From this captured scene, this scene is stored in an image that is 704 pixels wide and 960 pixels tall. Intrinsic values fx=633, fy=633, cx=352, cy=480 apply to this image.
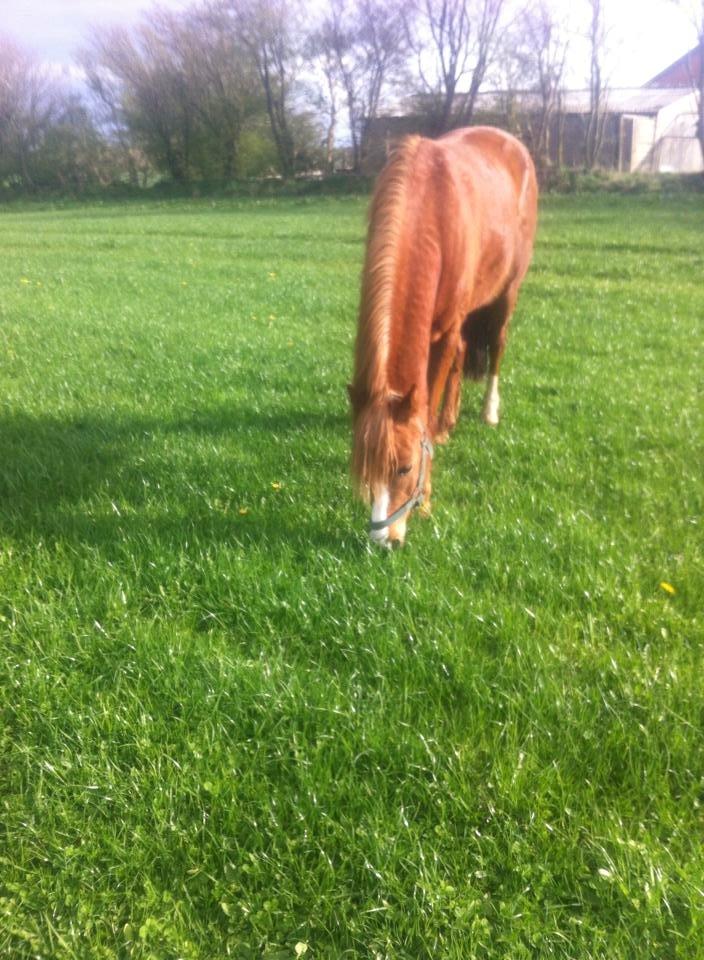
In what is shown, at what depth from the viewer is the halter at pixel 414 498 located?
305 cm

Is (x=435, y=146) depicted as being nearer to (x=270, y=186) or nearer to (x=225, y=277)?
(x=225, y=277)

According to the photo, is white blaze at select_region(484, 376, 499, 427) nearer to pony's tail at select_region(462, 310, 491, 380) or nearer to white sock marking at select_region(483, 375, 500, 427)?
white sock marking at select_region(483, 375, 500, 427)

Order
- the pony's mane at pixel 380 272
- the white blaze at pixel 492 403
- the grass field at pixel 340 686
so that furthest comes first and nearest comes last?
the white blaze at pixel 492 403, the pony's mane at pixel 380 272, the grass field at pixel 340 686

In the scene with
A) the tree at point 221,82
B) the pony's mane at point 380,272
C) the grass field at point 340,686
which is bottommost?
the grass field at point 340,686

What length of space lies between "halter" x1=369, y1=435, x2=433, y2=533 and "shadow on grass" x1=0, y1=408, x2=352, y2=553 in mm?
373

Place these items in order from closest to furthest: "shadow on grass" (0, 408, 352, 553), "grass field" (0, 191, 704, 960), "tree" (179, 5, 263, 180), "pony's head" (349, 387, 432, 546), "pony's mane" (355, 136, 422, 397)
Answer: "grass field" (0, 191, 704, 960), "pony's head" (349, 387, 432, 546), "pony's mane" (355, 136, 422, 397), "shadow on grass" (0, 408, 352, 553), "tree" (179, 5, 263, 180)

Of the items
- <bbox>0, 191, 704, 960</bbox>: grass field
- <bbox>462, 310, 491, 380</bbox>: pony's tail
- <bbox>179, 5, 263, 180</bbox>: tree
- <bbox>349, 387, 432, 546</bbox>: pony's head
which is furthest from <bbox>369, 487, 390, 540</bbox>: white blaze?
<bbox>179, 5, 263, 180</bbox>: tree

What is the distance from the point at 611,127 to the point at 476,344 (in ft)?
135

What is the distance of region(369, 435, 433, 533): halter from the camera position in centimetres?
305

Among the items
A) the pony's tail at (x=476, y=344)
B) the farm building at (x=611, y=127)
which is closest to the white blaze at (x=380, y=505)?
the pony's tail at (x=476, y=344)

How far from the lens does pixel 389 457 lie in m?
2.85

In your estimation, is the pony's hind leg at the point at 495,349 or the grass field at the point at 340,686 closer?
the grass field at the point at 340,686

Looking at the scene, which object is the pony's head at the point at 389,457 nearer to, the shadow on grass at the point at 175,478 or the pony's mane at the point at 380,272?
the pony's mane at the point at 380,272

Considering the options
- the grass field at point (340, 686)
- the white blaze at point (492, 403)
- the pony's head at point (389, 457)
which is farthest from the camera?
the white blaze at point (492, 403)
